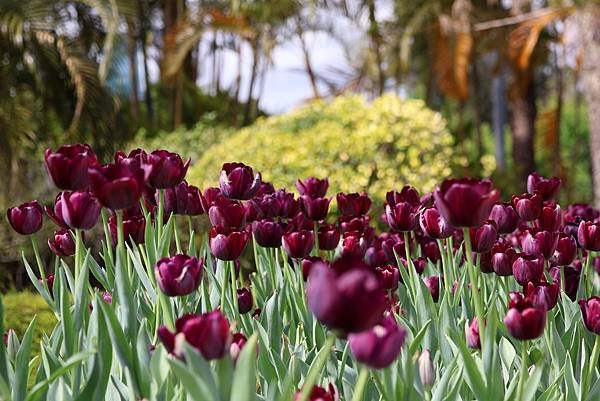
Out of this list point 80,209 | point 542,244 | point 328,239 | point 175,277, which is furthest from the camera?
point 328,239

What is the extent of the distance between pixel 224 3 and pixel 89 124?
5735 millimetres

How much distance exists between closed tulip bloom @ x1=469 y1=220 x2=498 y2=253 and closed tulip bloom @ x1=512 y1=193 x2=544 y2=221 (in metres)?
0.14

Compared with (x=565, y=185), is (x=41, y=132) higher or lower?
higher

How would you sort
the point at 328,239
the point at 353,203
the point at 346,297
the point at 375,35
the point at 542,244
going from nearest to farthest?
the point at 346,297 → the point at 542,244 → the point at 328,239 → the point at 353,203 → the point at 375,35

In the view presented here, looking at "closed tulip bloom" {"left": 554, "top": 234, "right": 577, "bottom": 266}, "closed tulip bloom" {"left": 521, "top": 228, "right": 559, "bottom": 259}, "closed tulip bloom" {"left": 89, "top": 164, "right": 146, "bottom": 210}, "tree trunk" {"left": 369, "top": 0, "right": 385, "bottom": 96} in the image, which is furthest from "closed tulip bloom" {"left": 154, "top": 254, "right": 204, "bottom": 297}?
"tree trunk" {"left": 369, "top": 0, "right": 385, "bottom": 96}

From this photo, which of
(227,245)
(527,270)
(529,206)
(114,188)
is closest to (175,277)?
(114,188)

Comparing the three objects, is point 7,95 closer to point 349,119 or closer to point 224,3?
point 349,119

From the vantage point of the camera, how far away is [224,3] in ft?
50.0

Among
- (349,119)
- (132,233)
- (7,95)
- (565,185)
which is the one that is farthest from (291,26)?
(132,233)

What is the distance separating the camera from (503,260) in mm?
1776

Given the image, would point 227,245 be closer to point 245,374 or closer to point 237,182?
point 237,182

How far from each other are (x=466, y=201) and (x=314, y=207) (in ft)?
3.15

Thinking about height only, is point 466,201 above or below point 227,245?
above

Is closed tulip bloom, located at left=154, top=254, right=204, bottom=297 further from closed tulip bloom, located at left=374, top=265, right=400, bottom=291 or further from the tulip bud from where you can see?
closed tulip bloom, located at left=374, top=265, right=400, bottom=291
